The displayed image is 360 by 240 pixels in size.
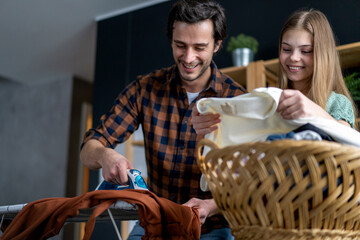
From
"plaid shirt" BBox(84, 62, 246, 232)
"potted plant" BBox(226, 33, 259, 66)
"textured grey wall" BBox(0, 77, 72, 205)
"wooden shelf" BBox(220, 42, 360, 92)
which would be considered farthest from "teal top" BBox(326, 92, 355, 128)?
"textured grey wall" BBox(0, 77, 72, 205)

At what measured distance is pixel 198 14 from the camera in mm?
1538

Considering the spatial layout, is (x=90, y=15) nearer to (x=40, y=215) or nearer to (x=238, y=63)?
(x=238, y=63)

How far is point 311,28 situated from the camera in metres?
1.25

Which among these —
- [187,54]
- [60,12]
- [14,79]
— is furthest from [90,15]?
[187,54]

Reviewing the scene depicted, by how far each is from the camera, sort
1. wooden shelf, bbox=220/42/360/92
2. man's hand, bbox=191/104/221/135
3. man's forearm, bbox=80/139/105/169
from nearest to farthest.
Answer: man's hand, bbox=191/104/221/135
man's forearm, bbox=80/139/105/169
wooden shelf, bbox=220/42/360/92

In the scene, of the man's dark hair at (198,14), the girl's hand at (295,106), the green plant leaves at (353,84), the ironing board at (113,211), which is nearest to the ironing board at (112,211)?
the ironing board at (113,211)

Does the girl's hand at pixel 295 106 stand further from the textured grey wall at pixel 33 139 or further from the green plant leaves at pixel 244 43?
the textured grey wall at pixel 33 139

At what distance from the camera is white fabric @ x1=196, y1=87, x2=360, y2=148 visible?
0.79m

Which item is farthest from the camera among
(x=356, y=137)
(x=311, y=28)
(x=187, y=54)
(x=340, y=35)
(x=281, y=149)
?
(x=340, y=35)

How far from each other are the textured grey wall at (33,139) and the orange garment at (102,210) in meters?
4.24

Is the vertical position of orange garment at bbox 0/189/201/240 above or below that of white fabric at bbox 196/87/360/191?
below

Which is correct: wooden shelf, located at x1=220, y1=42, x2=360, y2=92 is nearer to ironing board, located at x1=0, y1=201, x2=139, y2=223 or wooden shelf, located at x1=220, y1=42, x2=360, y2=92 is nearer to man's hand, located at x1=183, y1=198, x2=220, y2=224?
man's hand, located at x1=183, y1=198, x2=220, y2=224

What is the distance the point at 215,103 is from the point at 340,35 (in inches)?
78.8

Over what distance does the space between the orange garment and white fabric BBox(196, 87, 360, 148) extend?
20 centimetres
